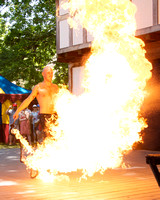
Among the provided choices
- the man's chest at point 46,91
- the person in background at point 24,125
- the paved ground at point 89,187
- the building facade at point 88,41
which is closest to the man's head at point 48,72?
the man's chest at point 46,91

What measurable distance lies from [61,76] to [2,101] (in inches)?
341

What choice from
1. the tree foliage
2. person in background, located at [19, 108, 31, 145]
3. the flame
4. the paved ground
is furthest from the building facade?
the tree foliage

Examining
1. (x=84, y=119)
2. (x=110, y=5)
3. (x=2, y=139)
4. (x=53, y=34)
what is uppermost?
(x=53, y=34)

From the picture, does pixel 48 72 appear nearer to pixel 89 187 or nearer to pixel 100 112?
pixel 100 112

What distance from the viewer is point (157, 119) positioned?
1405 cm

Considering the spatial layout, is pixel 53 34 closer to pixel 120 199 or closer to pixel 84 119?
pixel 84 119

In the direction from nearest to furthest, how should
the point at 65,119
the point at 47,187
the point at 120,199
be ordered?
the point at 120,199
the point at 47,187
the point at 65,119

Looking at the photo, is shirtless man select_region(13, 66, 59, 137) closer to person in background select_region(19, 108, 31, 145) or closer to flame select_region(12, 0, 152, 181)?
flame select_region(12, 0, 152, 181)

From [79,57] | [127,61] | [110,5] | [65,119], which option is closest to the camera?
[65,119]

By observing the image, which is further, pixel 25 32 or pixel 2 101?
pixel 25 32

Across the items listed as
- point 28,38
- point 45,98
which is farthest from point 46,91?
point 28,38

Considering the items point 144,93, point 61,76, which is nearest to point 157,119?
point 144,93

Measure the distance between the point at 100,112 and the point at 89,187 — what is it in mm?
2777

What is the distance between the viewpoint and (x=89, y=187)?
6605mm
